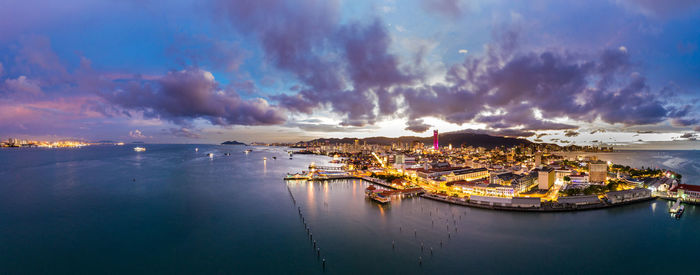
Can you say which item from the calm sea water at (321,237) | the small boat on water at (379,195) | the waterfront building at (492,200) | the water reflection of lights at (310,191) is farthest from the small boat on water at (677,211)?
the water reflection of lights at (310,191)

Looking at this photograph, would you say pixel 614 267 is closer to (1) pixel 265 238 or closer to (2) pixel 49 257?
(1) pixel 265 238

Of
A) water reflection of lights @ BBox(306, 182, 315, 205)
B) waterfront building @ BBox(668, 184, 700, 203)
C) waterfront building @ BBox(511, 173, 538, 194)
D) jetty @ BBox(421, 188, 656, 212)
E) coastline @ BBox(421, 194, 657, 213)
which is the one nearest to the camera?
coastline @ BBox(421, 194, 657, 213)

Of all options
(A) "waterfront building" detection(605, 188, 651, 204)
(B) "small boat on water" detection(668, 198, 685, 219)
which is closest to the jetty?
(A) "waterfront building" detection(605, 188, 651, 204)

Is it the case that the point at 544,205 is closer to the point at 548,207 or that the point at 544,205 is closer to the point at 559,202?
the point at 548,207

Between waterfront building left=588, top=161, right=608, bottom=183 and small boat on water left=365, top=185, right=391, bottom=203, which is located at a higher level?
waterfront building left=588, top=161, right=608, bottom=183

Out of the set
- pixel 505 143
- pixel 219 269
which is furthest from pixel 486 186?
pixel 505 143

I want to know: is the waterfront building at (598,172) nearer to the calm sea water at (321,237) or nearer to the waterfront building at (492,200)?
the calm sea water at (321,237)

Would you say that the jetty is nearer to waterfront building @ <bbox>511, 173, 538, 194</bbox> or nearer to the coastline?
the coastline

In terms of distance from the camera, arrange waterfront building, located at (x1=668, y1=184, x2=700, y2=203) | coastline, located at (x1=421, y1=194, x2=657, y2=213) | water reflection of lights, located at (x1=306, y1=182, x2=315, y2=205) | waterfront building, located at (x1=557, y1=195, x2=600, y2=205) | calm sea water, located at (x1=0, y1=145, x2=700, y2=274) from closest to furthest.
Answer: calm sea water, located at (x1=0, y1=145, x2=700, y2=274), coastline, located at (x1=421, y1=194, x2=657, y2=213), waterfront building, located at (x1=557, y1=195, x2=600, y2=205), waterfront building, located at (x1=668, y1=184, x2=700, y2=203), water reflection of lights, located at (x1=306, y1=182, x2=315, y2=205)

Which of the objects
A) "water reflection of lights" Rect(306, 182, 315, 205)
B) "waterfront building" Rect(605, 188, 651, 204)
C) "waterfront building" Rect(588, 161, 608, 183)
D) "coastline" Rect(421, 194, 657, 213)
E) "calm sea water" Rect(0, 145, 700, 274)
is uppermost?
"waterfront building" Rect(588, 161, 608, 183)
